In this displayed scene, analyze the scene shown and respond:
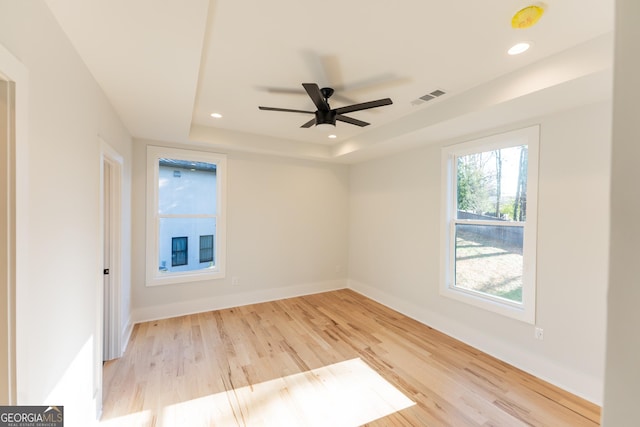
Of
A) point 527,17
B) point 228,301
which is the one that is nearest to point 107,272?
point 228,301

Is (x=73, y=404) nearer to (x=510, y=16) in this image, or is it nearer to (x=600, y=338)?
(x=510, y=16)

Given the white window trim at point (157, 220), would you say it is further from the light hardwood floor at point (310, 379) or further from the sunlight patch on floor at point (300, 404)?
the sunlight patch on floor at point (300, 404)

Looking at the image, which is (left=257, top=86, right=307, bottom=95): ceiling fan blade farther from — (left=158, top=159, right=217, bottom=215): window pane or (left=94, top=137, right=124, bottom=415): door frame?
(left=158, top=159, right=217, bottom=215): window pane

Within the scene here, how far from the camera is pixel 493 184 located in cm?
297

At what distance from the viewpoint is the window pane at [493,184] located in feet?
8.88

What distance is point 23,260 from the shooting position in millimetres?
1015

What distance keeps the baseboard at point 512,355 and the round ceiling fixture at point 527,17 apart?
2.70m

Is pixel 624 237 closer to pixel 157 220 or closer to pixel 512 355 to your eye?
pixel 512 355

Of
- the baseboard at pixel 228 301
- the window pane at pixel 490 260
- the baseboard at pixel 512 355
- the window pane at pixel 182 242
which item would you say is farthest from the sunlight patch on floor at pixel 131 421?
the window pane at pixel 490 260

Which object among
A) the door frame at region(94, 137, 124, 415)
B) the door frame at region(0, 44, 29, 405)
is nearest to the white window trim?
the door frame at region(94, 137, 124, 415)

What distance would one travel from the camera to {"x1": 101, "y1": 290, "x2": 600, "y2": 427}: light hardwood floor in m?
1.97

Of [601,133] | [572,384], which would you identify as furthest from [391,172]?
[572,384]

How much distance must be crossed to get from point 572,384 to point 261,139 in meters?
4.36

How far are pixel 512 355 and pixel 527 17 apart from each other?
2.88 meters
